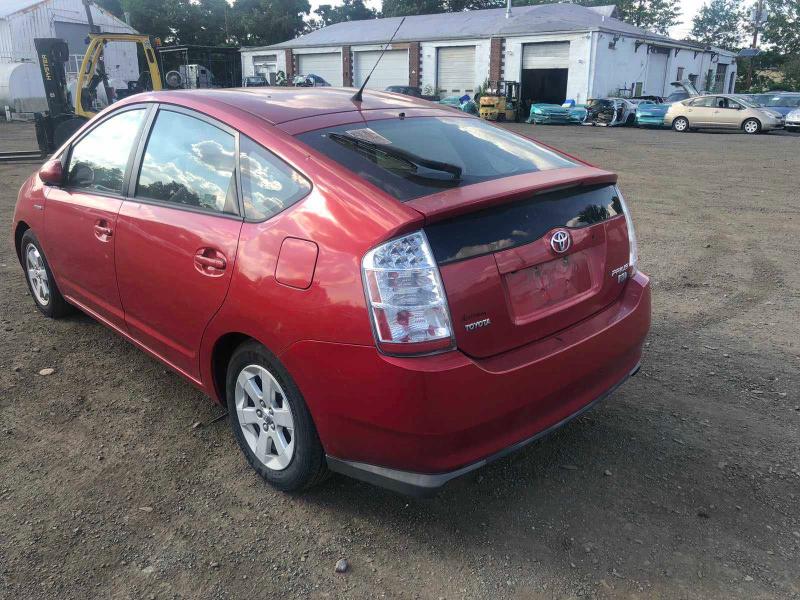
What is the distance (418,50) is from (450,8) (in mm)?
29007

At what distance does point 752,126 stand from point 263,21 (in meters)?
48.6

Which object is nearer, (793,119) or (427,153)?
(427,153)

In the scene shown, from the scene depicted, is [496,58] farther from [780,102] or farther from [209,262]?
[209,262]

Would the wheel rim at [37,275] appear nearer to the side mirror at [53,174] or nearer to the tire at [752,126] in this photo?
the side mirror at [53,174]

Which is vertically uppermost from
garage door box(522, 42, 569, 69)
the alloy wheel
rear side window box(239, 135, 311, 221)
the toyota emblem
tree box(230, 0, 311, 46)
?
tree box(230, 0, 311, 46)

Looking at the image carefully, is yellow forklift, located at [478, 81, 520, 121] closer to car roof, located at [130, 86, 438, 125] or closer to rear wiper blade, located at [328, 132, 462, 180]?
car roof, located at [130, 86, 438, 125]

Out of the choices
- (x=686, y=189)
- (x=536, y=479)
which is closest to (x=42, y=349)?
(x=536, y=479)

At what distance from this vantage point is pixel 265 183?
2.79m

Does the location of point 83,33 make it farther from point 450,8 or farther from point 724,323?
point 724,323

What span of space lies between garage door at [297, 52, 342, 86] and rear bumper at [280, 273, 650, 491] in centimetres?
4393

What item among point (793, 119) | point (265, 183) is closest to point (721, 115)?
point (793, 119)

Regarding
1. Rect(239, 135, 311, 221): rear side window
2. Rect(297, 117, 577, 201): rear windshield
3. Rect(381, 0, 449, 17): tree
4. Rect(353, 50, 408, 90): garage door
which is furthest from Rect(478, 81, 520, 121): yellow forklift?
Rect(381, 0, 449, 17): tree

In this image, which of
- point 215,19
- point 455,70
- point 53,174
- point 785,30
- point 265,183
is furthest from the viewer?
point 215,19

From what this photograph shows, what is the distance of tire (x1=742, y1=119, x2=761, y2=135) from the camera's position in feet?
82.3
